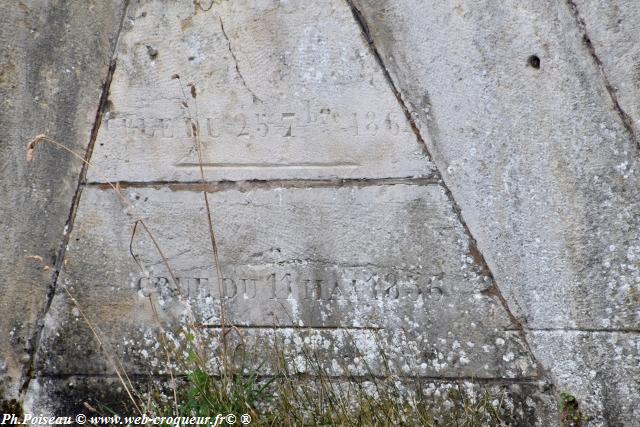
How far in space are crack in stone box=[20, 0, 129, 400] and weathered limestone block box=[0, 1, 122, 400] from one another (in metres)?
0.02

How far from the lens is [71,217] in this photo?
9.21ft

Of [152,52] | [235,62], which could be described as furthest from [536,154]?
[152,52]

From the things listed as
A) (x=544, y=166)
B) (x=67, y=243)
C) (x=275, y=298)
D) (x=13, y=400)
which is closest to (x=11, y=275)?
(x=67, y=243)

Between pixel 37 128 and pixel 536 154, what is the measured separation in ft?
5.94

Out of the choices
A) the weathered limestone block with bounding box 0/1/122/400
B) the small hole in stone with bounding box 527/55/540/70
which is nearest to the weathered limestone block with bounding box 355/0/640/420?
the small hole in stone with bounding box 527/55/540/70

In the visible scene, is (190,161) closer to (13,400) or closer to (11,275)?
(11,275)

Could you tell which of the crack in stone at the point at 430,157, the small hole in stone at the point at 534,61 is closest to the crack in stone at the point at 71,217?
the crack in stone at the point at 430,157

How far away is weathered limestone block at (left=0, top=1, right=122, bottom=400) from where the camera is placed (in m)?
2.72

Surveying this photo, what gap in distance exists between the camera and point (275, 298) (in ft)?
8.92

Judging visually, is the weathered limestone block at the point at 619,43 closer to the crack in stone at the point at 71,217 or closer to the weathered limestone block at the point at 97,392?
the weathered limestone block at the point at 97,392

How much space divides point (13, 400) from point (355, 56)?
1.85 metres

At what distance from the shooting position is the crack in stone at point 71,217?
2.73 m

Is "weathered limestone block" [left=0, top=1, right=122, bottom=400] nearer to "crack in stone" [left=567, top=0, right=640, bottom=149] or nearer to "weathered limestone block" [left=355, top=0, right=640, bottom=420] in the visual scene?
"weathered limestone block" [left=355, top=0, right=640, bottom=420]

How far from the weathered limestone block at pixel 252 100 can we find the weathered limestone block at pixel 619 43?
659 mm
